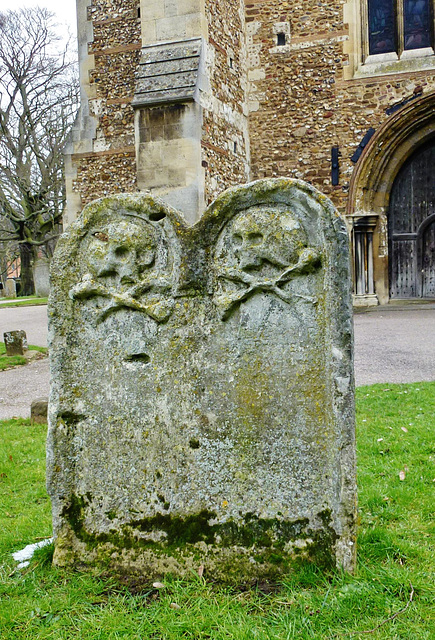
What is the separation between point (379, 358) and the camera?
8156 mm

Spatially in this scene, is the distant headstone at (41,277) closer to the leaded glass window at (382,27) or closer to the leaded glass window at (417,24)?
the leaded glass window at (382,27)

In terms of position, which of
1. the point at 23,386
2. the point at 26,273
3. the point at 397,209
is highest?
the point at 397,209

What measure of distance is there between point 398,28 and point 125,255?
13058 mm

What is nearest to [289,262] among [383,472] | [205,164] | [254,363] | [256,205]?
[256,205]

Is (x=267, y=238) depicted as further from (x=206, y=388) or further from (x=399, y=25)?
(x=399, y=25)

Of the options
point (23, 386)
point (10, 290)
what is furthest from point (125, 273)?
point (10, 290)

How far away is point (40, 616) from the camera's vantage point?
7.64ft

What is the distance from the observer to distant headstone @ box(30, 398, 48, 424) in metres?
5.90

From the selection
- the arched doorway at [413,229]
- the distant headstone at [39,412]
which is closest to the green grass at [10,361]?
the distant headstone at [39,412]

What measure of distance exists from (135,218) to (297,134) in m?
12.1

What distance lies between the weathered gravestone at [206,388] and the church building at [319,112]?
986 centimetres

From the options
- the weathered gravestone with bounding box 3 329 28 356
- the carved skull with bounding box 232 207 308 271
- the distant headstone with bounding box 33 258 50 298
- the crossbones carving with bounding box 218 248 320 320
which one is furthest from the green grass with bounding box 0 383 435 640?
the distant headstone with bounding box 33 258 50 298

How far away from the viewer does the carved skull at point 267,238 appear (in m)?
2.50

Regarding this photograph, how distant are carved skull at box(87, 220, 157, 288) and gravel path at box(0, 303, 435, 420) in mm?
4134
